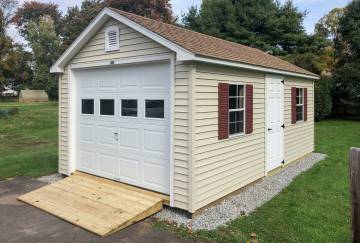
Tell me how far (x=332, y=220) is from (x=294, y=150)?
4545 mm

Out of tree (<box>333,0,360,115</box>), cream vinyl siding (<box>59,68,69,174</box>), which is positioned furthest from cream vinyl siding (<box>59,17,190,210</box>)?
tree (<box>333,0,360,115</box>)

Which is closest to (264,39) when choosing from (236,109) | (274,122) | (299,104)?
(299,104)

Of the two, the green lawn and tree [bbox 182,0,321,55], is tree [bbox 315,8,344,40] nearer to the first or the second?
tree [bbox 182,0,321,55]

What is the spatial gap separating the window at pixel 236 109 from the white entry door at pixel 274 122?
4.19 feet

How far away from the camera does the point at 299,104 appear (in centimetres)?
1010

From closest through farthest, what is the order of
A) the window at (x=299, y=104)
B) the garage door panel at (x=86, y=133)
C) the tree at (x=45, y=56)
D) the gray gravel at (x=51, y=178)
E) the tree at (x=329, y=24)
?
the garage door panel at (x=86, y=133), the gray gravel at (x=51, y=178), the window at (x=299, y=104), the tree at (x=45, y=56), the tree at (x=329, y=24)

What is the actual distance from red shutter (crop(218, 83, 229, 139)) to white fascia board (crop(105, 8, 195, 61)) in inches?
43.1

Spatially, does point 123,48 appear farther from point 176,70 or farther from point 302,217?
point 302,217

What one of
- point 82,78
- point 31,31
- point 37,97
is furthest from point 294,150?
point 31,31

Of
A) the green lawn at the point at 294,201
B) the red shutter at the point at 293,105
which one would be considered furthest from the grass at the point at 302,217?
the red shutter at the point at 293,105

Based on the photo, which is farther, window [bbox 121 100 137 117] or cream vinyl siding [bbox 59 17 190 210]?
window [bbox 121 100 137 117]

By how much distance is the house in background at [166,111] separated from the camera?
550 cm

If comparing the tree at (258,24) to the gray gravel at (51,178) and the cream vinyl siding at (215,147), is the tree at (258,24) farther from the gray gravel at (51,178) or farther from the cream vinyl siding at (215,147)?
the gray gravel at (51,178)

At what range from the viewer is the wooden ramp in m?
5.03
